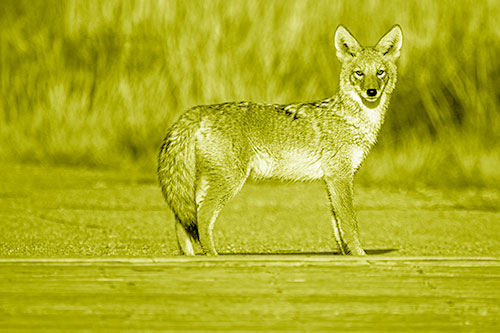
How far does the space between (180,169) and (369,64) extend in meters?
1.29

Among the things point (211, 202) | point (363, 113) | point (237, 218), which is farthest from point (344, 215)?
point (237, 218)

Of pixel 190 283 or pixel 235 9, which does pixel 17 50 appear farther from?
pixel 190 283

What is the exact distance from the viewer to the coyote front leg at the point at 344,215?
644 cm

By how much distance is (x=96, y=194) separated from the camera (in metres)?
10.2

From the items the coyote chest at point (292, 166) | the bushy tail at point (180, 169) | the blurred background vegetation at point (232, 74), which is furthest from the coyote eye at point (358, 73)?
the blurred background vegetation at point (232, 74)

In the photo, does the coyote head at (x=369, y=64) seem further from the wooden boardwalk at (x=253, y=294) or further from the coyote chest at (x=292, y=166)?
the wooden boardwalk at (x=253, y=294)

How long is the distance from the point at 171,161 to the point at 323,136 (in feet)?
3.43

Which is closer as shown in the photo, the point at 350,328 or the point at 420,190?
the point at 350,328

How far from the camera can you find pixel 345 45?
22.3 ft

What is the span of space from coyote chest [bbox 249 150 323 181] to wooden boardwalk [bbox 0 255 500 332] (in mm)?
1372

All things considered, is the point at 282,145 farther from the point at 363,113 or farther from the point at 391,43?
the point at 391,43

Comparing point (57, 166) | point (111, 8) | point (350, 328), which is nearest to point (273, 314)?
point (350, 328)

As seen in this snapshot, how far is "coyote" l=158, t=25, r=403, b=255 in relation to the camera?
6246 mm

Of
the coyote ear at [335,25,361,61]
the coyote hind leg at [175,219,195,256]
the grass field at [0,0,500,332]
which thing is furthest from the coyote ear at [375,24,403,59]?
the coyote hind leg at [175,219,195,256]
